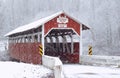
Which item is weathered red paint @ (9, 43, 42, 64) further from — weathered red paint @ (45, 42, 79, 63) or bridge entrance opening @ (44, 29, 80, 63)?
weathered red paint @ (45, 42, 79, 63)

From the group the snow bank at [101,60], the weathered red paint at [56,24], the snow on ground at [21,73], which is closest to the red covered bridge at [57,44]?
the weathered red paint at [56,24]

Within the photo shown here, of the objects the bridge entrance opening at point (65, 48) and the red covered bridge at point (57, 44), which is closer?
the red covered bridge at point (57, 44)

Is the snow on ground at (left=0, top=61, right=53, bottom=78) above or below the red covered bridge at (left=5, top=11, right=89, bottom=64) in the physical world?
below

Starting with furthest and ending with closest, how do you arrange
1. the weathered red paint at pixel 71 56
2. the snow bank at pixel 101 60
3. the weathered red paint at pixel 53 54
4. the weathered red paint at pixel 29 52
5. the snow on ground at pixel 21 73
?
the weathered red paint at pixel 71 56 < the weathered red paint at pixel 29 52 < the weathered red paint at pixel 53 54 < the snow bank at pixel 101 60 < the snow on ground at pixel 21 73

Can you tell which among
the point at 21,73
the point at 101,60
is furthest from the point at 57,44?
the point at 21,73

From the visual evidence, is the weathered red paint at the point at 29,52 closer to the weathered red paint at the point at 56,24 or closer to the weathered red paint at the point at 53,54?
the weathered red paint at the point at 53,54

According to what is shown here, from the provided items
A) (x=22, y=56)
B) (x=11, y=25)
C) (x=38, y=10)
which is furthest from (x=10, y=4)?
(x=22, y=56)

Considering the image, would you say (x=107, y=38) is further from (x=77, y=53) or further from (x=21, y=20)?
(x=77, y=53)

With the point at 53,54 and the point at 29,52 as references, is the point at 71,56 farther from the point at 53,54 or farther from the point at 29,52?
the point at 53,54

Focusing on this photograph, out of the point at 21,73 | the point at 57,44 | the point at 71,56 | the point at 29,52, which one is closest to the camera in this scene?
the point at 21,73

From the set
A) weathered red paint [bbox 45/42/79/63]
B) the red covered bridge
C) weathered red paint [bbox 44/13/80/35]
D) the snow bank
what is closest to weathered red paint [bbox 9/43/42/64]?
the red covered bridge

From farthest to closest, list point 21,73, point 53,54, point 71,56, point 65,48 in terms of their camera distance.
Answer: point 53,54
point 65,48
point 71,56
point 21,73

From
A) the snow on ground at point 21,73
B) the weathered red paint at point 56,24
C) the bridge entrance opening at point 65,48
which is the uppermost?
the weathered red paint at point 56,24

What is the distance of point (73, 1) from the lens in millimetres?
135625
